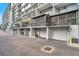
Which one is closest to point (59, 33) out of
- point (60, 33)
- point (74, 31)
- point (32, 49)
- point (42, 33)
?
point (60, 33)

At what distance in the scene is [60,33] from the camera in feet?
31.3

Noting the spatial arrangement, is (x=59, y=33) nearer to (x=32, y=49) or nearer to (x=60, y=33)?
(x=60, y=33)

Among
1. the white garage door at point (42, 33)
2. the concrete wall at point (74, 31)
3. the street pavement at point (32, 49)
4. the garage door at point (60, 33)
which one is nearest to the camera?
the street pavement at point (32, 49)

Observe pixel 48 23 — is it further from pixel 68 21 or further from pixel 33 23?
pixel 33 23

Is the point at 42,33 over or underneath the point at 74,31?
underneath

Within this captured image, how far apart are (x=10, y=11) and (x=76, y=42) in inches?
1014

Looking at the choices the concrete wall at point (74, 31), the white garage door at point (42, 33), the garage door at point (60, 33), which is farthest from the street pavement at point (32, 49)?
the white garage door at point (42, 33)

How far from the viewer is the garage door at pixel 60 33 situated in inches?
354

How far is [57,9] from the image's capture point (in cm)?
1063

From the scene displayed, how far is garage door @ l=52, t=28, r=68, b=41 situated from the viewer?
29.5 feet

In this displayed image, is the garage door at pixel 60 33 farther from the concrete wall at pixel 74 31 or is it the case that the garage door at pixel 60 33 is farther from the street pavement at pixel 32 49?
the street pavement at pixel 32 49

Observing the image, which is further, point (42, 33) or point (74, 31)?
point (42, 33)

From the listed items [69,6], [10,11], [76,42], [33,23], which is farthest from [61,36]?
[10,11]

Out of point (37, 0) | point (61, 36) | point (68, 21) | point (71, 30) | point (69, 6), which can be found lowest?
point (61, 36)
